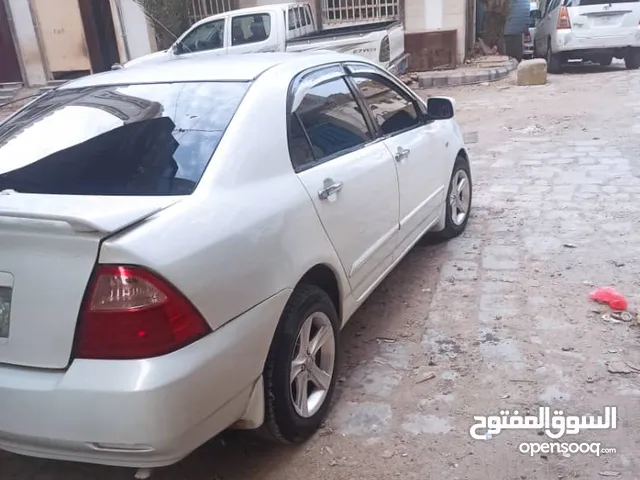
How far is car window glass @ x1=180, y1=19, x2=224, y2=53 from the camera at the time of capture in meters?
12.1

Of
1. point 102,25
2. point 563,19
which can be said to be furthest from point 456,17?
point 102,25

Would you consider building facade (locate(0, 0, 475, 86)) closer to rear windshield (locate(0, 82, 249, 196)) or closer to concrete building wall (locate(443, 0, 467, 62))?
concrete building wall (locate(443, 0, 467, 62))

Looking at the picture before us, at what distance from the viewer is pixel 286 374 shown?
249 centimetres

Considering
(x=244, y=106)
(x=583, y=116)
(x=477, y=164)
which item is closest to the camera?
(x=244, y=106)

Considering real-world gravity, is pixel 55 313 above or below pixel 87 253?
below

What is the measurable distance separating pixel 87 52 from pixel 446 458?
16114mm

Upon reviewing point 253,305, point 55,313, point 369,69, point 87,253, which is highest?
point 369,69

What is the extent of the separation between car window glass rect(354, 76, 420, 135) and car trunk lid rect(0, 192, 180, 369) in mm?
1973

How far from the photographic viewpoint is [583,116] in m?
9.08

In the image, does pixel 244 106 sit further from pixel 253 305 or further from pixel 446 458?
pixel 446 458

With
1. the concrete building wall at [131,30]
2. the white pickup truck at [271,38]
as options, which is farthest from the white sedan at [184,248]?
the concrete building wall at [131,30]

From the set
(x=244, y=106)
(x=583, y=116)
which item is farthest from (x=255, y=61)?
(x=583, y=116)

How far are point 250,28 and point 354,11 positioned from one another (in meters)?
4.23

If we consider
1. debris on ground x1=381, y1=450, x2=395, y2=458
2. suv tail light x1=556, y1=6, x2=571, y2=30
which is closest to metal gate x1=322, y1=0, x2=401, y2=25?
suv tail light x1=556, y1=6, x2=571, y2=30
